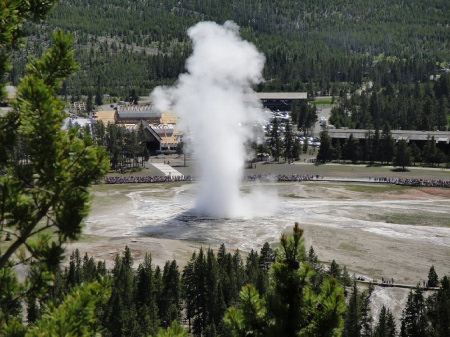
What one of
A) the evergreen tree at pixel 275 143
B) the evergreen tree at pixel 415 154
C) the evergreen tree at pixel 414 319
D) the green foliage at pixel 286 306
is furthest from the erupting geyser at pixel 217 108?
the green foliage at pixel 286 306

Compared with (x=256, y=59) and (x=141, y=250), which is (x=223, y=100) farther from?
(x=141, y=250)

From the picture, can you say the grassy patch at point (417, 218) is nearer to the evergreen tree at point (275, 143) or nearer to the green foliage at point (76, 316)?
the evergreen tree at point (275, 143)

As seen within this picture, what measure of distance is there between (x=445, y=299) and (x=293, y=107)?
123 meters

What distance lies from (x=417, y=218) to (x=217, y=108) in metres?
24.0

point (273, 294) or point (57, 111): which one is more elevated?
point (57, 111)

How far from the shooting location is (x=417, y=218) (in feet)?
231

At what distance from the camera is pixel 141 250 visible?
5625cm

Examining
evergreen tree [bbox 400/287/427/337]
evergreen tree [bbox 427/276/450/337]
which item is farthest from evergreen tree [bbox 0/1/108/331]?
evergreen tree [bbox 400/287/427/337]

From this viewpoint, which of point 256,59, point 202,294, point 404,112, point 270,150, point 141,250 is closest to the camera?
point 202,294

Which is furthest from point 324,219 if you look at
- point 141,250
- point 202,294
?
point 202,294

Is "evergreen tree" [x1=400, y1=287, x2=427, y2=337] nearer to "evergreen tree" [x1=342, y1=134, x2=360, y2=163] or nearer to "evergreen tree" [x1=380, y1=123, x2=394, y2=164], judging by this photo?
"evergreen tree" [x1=380, y1=123, x2=394, y2=164]

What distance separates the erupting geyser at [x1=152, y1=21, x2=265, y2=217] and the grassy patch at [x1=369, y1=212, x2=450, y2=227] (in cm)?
1434

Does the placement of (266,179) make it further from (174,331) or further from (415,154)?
(174,331)

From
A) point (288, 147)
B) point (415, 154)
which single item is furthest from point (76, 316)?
point (288, 147)
